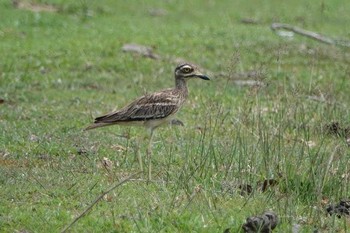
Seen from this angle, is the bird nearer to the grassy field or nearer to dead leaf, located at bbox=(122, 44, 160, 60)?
the grassy field

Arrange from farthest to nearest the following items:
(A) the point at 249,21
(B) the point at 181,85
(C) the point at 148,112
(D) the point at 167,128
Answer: (A) the point at 249,21 → (D) the point at 167,128 → (B) the point at 181,85 → (C) the point at 148,112

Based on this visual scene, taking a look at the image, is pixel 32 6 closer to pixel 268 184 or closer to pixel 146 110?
pixel 146 110

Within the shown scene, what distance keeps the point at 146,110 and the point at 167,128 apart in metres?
2.52

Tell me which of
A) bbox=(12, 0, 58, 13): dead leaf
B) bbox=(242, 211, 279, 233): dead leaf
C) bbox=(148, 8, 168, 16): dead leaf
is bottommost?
bbox=(148, 8, 168, 16): dead leaf

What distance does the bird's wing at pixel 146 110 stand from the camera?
10211 millimetres

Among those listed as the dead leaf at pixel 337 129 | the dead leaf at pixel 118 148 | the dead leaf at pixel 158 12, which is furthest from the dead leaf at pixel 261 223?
the dead leaf at pixel 158 12

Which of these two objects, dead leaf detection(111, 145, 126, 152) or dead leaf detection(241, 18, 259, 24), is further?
dead leaf detection(241, 18, 259, 24)

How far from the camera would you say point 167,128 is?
12.8 m

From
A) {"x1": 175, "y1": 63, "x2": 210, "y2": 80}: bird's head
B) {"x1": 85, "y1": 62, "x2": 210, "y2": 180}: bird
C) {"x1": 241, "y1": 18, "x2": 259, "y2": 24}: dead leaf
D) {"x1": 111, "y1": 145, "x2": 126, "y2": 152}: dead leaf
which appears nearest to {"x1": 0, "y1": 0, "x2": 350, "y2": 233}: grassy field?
{"x1": 111, "y1": 145, "x2": 126, "y2": 152}: dead leaf

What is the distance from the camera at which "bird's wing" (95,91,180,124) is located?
33.5 ft

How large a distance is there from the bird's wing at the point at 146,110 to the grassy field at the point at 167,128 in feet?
1.21

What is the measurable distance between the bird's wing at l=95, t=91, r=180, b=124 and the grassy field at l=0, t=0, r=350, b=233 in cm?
37

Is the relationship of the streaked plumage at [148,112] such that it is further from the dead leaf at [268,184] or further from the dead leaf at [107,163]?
the dead leaf at [268,184]

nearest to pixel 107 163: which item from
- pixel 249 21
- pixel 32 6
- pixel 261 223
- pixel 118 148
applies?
pixel 118 148
